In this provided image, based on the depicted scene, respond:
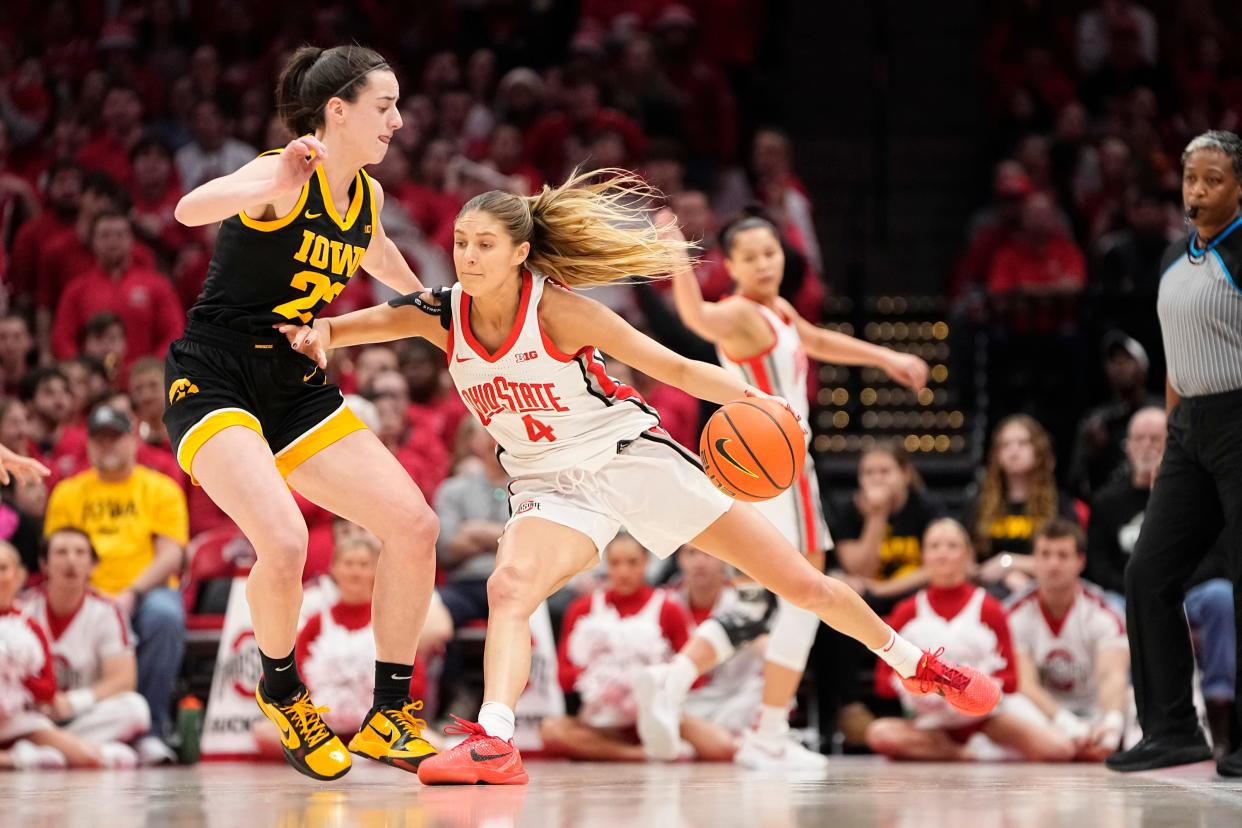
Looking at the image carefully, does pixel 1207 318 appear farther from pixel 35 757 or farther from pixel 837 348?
pixel 35 757

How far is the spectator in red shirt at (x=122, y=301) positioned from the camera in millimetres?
9867

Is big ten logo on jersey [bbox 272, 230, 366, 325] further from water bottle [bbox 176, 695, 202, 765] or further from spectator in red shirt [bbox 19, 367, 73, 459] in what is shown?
spectator in red shirt [bbox 19, 367, 73, 459]

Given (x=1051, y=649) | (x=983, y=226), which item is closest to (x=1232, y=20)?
(x=983, y=226)

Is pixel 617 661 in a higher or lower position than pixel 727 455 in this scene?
lower

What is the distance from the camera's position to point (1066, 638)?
7.75m

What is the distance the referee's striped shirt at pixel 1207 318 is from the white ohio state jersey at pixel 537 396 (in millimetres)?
1865

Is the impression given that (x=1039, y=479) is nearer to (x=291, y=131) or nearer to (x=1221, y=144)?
(x=1221, y=144)

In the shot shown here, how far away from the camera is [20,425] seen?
8.35m

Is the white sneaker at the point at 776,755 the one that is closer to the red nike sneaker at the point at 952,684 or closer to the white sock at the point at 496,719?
the red nike sneaker at the point at 952,684

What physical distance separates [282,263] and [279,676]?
4.14 feet

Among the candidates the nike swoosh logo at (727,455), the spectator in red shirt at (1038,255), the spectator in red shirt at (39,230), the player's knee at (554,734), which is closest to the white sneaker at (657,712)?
the player's knee at (554,734)

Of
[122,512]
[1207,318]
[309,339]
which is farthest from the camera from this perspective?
[122,512]

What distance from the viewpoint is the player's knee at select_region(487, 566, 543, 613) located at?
4.89m

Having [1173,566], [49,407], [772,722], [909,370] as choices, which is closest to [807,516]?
[909,370]
